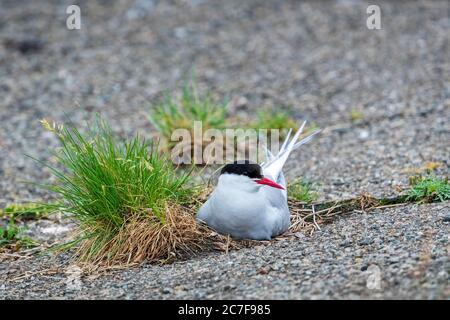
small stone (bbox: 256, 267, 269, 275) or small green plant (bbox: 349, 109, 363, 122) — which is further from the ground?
small green plant (bbox: 349, 109, 363, 122)

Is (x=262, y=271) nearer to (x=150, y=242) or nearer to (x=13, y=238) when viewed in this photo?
(x=150, y=242)

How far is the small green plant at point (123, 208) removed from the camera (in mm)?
4074

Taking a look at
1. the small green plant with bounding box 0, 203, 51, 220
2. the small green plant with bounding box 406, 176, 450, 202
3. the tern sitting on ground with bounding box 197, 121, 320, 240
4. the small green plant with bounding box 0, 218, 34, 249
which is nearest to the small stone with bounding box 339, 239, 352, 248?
the tern sitting on ground with bounding box 197, 121, 320, 240

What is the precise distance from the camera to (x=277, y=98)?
7.26 metres

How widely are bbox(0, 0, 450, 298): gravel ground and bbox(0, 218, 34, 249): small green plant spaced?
25 centimetres

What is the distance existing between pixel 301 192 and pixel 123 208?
46.0 inches

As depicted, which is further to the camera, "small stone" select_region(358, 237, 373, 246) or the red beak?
Answer: the red beak

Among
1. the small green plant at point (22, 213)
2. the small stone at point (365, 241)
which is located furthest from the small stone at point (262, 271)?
the small green plant at point (22, 213)

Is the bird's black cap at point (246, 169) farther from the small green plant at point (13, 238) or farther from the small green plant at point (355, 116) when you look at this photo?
A: the small green plant at point (355, 116)

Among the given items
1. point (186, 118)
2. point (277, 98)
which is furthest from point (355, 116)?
point (186, 118)

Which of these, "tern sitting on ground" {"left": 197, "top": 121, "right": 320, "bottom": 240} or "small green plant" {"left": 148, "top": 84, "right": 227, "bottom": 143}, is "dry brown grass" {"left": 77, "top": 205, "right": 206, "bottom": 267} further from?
"small green plant" {"left": 148, "top": 84, "right": 227, "bottom": 143}

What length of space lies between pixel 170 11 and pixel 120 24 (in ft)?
2.00

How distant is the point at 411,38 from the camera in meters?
8.19

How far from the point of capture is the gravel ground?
12.0 ft
